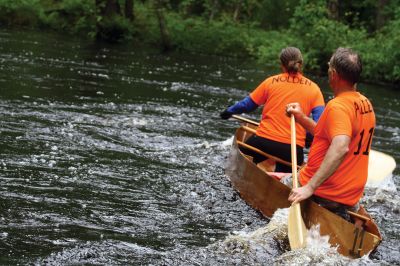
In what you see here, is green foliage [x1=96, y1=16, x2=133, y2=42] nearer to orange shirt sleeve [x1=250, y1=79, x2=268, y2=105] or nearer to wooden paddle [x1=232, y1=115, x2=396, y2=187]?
wooden paddle [x1=232, y1=115, x2=396, y2=187]

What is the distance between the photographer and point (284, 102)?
26.9 ft

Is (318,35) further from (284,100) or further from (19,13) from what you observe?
(284,100)

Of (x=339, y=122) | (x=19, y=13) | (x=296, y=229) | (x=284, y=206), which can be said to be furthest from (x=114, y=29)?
(x=339, y=122)

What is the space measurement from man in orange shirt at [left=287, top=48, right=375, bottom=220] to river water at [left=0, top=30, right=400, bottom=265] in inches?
18.0

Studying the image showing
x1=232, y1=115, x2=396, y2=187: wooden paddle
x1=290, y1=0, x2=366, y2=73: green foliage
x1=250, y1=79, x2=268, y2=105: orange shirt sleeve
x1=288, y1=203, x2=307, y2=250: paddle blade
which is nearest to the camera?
x1=288, y1=203, x2=307, y2=250: paddle blade

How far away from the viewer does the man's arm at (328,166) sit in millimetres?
5590

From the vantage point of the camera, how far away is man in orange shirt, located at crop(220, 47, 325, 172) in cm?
816

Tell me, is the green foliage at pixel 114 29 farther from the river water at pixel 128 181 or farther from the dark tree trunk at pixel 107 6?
the river water at pixel 128 181

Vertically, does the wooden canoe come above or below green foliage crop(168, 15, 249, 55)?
above

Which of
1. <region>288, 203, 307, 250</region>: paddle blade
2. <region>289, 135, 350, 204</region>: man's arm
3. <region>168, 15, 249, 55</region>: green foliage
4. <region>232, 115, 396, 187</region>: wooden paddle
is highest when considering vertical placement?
<region>289, 135, 350, 204</region>: man's arm

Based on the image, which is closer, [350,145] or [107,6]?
[350,145]

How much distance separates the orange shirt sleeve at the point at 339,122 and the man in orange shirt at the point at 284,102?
2476 millimetres

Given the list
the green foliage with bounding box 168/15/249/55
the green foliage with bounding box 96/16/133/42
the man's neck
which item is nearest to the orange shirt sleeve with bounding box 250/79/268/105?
the man's neck

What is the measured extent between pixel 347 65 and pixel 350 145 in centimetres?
69
